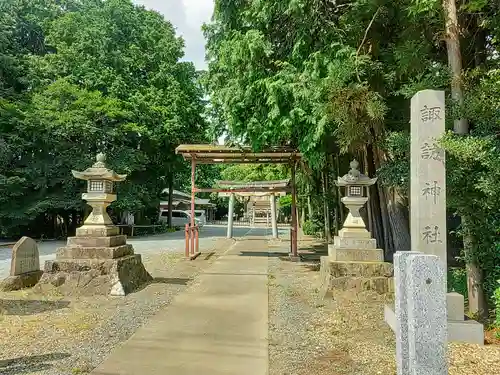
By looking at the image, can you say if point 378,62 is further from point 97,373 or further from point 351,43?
point 97,373

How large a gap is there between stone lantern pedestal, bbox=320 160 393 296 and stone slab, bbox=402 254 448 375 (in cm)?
451

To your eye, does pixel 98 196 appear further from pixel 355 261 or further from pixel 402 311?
pixel 402 311

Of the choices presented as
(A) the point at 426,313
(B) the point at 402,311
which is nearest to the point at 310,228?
(B) the point at 402,311

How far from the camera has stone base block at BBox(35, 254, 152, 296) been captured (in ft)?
24.2

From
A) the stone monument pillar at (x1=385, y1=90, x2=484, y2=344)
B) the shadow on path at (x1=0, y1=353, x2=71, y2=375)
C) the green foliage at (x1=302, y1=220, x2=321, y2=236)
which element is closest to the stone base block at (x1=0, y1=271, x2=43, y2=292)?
the shadow on path at (x1=0, y1=353, x2=71, y2=375)

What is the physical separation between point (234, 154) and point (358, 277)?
21.8ft

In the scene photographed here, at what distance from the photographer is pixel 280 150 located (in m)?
12.0

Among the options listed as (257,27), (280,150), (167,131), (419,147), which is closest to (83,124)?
(167,131)

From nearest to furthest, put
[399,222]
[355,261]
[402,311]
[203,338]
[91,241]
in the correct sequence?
1. [402,311]
2. [203,338]
3. [355,261]
4. [91,241]
5. [399,222]

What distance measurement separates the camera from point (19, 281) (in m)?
7.65

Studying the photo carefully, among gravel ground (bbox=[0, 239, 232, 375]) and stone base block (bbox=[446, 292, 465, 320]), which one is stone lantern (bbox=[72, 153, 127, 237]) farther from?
stone base block (bbox=[446, 292, 465, 320])

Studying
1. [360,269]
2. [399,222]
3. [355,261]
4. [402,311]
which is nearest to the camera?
[402,311]

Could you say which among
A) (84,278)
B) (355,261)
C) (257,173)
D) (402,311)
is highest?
(257,173)

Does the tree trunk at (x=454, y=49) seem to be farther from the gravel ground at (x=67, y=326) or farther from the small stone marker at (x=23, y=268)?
the small stone marker at (x=23, y=268)
